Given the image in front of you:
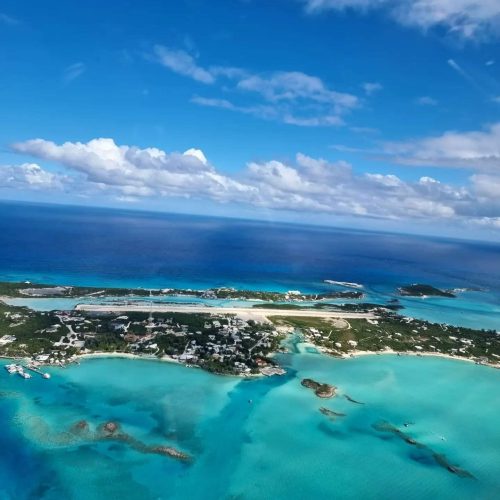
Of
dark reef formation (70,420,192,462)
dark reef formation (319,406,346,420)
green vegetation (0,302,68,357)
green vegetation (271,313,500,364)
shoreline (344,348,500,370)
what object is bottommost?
dark reef formation (70,420,192,462)

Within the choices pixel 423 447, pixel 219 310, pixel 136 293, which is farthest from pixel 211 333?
pixel 423 447

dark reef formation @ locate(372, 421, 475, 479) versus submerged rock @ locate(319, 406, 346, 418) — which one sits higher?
submerged rock @ locate(319, 406, 346, 418)

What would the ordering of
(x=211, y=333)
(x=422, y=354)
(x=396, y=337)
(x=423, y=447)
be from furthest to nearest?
(x=396, y=337) < (x=211, y=333) < (x=422, y=354) < (x=423, y=447)

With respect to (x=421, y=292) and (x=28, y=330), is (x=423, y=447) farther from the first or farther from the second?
(x=421, y=292)

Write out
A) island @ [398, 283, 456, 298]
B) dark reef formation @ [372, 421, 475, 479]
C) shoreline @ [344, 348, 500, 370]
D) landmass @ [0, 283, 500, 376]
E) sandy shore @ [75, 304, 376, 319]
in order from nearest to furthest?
1. dark reef formation @ [372, 421, 475, 479]
2. landmass @ [0, 283, 500, 376]
3. shoreline @ [344, 348, 500, 370]
4. sandy shore @ [75, 304, 376, 319]
5. island @ [398, 283, 456, 298]

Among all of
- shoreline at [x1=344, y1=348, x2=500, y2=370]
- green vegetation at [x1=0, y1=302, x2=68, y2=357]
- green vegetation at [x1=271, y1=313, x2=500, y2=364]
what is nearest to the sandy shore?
green vegetation at [x1=271, y1=313, x2=500, y2=364]

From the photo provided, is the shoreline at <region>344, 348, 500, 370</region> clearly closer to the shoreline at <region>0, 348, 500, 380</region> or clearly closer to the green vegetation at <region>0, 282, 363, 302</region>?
the shoreline at <region>0, 348, 500, 380</region>

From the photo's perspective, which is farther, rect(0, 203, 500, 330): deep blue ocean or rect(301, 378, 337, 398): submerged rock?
rect(0, 203, 500, 330): deep blue ocean
